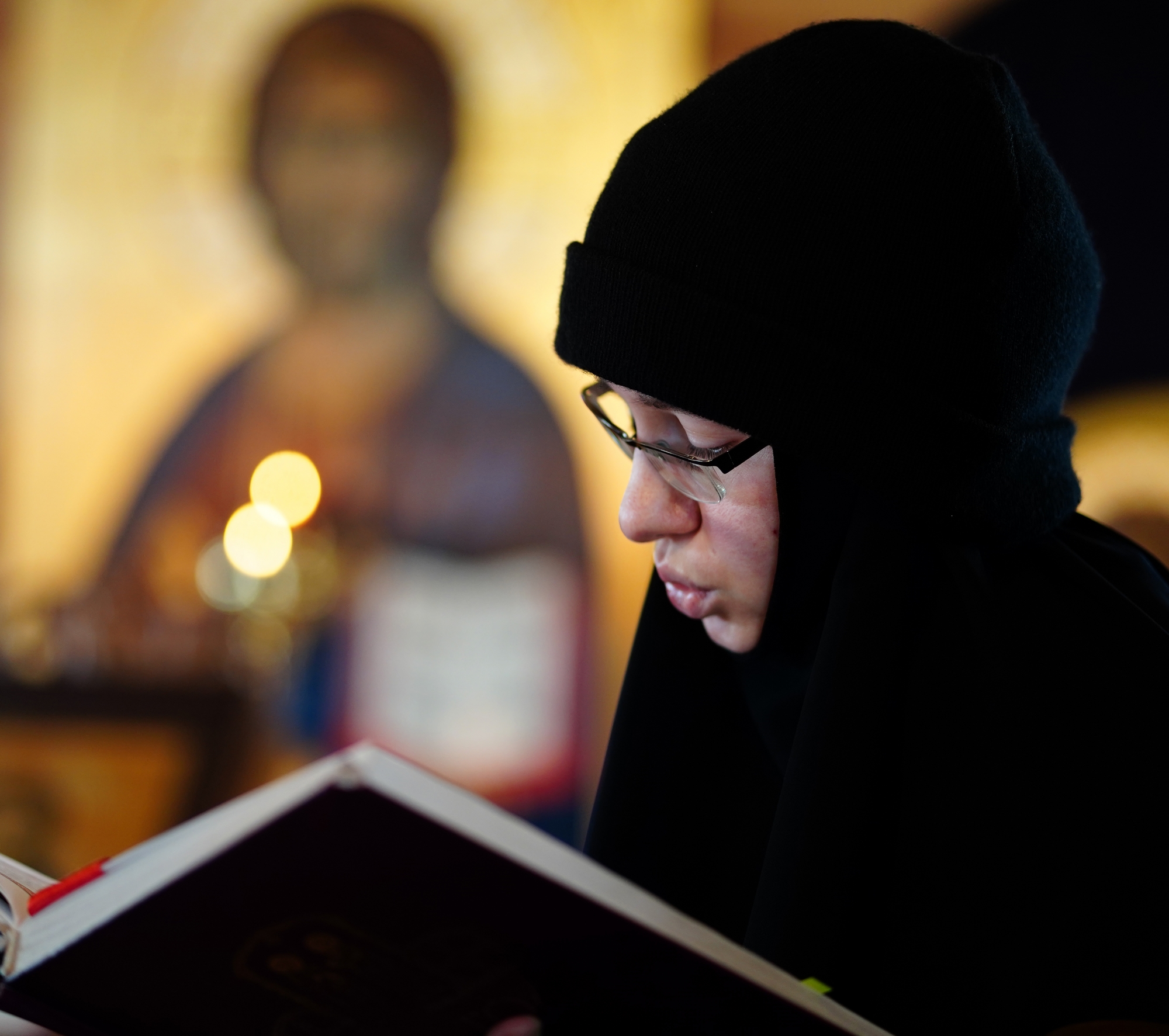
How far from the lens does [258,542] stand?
3.79 metres

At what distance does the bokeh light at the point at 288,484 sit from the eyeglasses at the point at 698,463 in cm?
304

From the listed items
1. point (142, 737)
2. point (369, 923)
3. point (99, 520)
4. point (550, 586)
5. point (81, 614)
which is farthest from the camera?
point (99, 520)

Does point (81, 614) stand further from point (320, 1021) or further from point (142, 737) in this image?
point (320, 1021)

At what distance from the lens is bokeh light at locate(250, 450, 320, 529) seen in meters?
3.93

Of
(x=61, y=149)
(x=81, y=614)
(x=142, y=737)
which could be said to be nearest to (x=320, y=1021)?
(x=142, y=737)

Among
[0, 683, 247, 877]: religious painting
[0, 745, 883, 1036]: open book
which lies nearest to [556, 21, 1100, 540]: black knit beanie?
[0, 745, 883, 1036]: open book

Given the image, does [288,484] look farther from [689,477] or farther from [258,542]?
[689,477]

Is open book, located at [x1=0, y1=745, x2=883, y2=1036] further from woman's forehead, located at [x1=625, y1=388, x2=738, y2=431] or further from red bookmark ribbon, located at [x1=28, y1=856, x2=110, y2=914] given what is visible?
woman's forehead, located at [x1=625, y1=388, x2=738, y2=431]

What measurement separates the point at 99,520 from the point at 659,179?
142 inches

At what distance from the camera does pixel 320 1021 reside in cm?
64

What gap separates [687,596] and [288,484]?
10.2ft

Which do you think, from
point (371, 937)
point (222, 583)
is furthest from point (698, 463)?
point (222, 583)

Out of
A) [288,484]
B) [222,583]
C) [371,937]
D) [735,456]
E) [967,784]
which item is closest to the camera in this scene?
[371,937]

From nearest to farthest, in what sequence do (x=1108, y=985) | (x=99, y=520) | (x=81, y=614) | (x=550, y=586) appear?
(x=1108, y=985) < (x=81, y=614) < (x=550, y=586) < (x=99, y=520)
